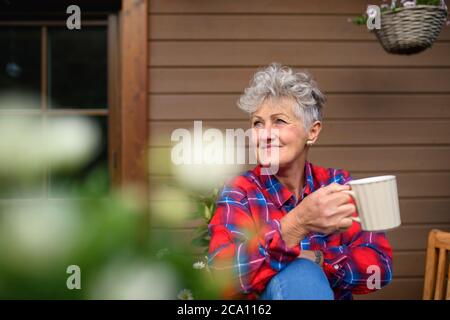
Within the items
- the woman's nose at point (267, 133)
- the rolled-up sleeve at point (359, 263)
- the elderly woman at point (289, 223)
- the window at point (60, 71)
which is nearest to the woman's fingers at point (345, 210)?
the elderly woman at point (289, 223)

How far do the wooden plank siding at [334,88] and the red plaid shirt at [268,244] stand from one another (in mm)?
1099

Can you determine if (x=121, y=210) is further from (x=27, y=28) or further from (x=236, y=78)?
(x=27, y=28)

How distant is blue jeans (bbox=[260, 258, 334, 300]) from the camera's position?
36.8 inches

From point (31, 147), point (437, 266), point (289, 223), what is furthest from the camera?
point (437, 266)

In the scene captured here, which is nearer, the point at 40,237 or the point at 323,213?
the point at 40,237

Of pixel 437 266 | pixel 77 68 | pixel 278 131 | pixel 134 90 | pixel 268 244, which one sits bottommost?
pixel 437 266

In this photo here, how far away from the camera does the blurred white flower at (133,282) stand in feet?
1.99

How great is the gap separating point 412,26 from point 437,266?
95 centimetres

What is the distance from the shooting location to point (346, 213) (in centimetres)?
96

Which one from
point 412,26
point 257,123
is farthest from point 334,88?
point 257,123

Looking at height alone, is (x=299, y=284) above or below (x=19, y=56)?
below

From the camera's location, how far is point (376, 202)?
3.00 ft

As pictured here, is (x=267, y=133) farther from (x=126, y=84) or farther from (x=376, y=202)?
(x=126, y=84)

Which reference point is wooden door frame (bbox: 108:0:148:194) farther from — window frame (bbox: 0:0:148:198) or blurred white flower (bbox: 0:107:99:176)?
blurred white flower (bbox: 0:107:99:176)
